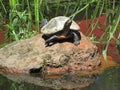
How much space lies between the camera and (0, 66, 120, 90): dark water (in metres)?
2.80

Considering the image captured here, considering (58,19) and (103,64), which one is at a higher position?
(58,19)

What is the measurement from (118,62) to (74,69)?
431mm

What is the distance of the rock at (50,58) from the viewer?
332cm

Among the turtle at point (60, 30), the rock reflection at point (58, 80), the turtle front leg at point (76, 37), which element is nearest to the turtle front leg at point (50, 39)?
the turtle at point (60, 30)

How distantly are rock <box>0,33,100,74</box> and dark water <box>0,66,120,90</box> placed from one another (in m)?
0.14

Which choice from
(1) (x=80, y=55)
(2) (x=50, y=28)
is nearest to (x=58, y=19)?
(2) (x=50, y=28)

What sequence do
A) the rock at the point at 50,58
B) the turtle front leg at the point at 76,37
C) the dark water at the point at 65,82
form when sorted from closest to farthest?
1. the dark water at the point at 65,82
2. the rock at the point at 50,58
3. the turtle front leg at the point at 76,37

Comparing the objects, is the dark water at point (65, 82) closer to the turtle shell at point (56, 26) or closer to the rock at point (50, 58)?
the rock at point (50, 58)

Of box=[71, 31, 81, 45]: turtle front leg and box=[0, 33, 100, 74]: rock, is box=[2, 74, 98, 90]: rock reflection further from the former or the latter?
box=[71, 31, 81, 45]: turtle front leg

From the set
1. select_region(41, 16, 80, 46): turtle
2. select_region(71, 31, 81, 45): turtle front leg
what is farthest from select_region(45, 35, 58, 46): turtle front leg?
select_region(71, 31, 81, 45): turtle front leg

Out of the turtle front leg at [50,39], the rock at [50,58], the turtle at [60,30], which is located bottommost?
the rock at [50,58]

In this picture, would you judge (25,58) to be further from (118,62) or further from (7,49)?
(118,62)

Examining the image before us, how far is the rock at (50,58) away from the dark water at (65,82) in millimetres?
136

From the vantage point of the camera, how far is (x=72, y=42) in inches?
137
